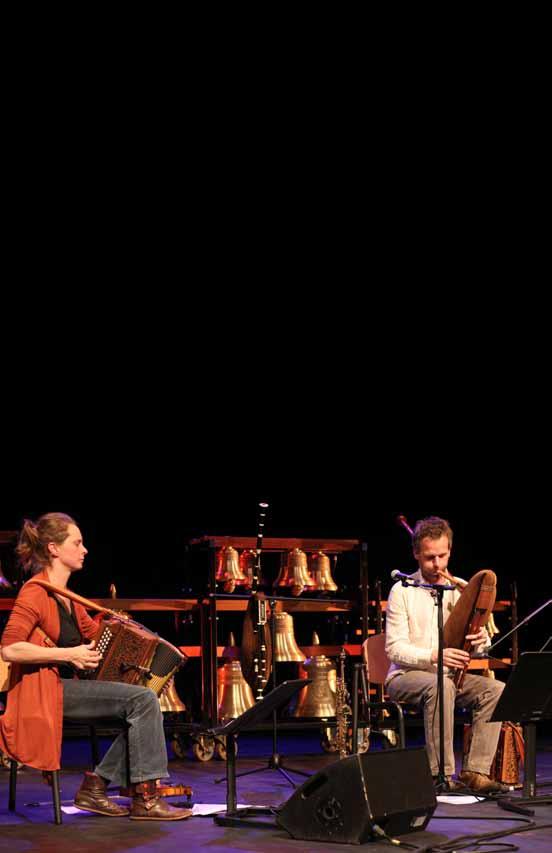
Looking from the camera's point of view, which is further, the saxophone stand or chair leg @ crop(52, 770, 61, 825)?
the saxophone stand

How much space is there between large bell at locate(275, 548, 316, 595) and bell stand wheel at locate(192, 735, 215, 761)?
3.85 feet

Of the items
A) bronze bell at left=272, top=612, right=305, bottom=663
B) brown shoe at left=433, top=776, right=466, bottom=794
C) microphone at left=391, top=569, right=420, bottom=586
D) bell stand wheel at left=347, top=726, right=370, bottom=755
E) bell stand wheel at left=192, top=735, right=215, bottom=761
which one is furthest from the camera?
bronze bell at left=272, top=612, right=305, bottom=663

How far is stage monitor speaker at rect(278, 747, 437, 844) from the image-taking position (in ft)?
14.3

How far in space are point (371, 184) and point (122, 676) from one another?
6385 mm

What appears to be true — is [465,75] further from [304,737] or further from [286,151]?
[304,737]

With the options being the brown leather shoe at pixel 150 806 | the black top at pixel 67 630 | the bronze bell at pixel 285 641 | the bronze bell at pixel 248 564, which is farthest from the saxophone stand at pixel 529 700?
the bronze bell at pixel 248 564

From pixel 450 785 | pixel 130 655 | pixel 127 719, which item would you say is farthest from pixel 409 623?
pixel 127 719

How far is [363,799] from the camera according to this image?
435 cm

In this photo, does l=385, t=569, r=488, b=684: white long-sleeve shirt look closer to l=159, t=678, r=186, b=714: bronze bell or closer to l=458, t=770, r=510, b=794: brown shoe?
l=458, t=770, r=510, b=794: brown shoe

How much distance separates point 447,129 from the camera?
10.3 meters

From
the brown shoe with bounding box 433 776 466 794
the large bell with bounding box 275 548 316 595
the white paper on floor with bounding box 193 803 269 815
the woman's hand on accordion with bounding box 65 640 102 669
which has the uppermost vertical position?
the large bell with bounding box 275 548 316 595

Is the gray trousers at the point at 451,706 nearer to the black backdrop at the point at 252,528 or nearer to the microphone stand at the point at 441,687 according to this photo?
the microphone stand at the point at 441,687

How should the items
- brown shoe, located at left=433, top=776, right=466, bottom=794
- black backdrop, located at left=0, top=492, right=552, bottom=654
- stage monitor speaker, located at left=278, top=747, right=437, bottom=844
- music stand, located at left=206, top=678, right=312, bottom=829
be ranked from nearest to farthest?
stage monitor speaker, located at left=278, top=747, right=437, bottom=844 < music stand, located at left=206, top=678, right=312, bottom=829 < brown shoe, located at left=433, top=776, right=466, bottom=794 < black backdrop, located at left=0, top=492, right=552, bottom=654

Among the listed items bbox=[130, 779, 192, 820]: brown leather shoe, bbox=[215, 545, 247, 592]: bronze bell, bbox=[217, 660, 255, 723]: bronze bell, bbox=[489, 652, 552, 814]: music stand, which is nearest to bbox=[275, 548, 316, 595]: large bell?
bbox=[215, 545, 247, 592]: bronze bell
